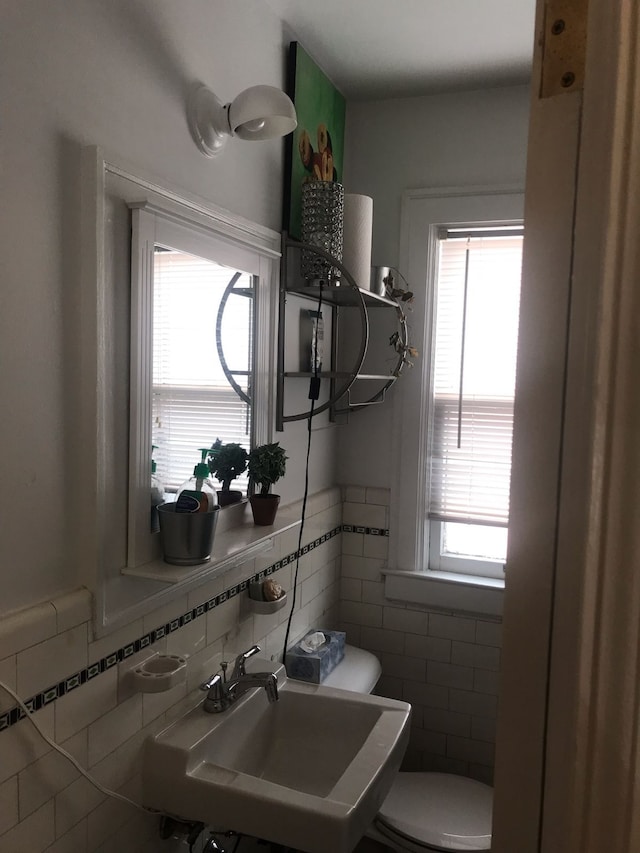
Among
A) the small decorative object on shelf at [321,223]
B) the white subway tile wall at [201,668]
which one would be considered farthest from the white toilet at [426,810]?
the small decorative object on shelf at [321,223]

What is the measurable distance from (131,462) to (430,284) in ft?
4.84

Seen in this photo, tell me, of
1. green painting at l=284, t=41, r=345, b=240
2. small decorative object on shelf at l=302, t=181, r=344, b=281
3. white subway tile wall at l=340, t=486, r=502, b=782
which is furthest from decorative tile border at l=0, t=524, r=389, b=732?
green painting at l=284, t=41, r=345, b=240

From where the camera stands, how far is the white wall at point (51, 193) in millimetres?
1032

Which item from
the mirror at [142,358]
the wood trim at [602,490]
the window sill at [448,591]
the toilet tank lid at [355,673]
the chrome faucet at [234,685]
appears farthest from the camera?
the window sill at [448,591]

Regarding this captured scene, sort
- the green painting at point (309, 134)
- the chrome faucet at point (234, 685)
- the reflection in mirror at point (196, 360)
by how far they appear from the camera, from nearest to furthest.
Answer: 1. the reflection in mirror at point (196, 360)
2. the chrome faucet at point (234, 685)
3. the green painting at point (309, 134)

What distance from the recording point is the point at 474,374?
2.43m

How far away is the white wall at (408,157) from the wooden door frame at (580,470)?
199 centimetres

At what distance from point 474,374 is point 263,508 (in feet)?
3.59

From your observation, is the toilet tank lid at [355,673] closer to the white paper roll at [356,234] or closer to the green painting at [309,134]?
the white paper roll at [356,234]

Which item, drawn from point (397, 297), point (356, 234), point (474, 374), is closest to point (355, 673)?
point (474, 374)

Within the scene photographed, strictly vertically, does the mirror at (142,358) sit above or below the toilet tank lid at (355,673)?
above

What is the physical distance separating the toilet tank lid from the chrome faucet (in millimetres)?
434

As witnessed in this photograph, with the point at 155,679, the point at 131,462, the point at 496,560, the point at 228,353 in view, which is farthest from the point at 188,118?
the point at 496,560

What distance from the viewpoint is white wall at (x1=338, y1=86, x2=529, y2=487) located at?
2291 mm
